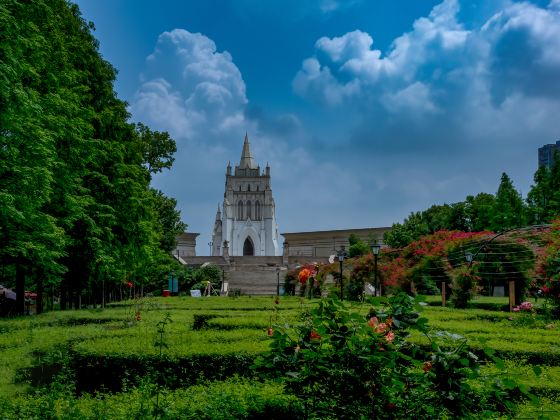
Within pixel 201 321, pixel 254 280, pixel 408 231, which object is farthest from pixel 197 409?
pixel 408 231

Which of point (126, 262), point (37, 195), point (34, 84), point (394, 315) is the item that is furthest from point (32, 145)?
point (394, 315)

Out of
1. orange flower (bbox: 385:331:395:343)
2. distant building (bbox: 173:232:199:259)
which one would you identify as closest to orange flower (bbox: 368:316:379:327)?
orange flower (bbox: 385:331:395:343)

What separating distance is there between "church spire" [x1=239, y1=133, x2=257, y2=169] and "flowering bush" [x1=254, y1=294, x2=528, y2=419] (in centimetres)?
9186

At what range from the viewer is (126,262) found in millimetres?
20812

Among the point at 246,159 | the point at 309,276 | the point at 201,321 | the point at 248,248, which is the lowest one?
the point at 201,321

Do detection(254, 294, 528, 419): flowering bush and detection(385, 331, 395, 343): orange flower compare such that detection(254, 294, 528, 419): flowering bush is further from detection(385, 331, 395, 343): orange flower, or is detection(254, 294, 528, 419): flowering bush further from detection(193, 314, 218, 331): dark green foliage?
detection(193, 314, 218, 331): dark green foliage

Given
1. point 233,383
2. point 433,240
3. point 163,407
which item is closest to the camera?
point 163,407

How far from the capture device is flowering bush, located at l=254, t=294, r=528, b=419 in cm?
356

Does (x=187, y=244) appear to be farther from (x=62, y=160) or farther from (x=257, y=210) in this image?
(x=62, y=160)

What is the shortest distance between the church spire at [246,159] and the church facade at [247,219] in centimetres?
346

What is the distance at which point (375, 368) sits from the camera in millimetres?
3686

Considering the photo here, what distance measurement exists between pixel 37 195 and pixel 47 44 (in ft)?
13.2

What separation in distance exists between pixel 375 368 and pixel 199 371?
3.55 m

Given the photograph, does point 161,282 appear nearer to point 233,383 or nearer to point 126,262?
point 126,262
